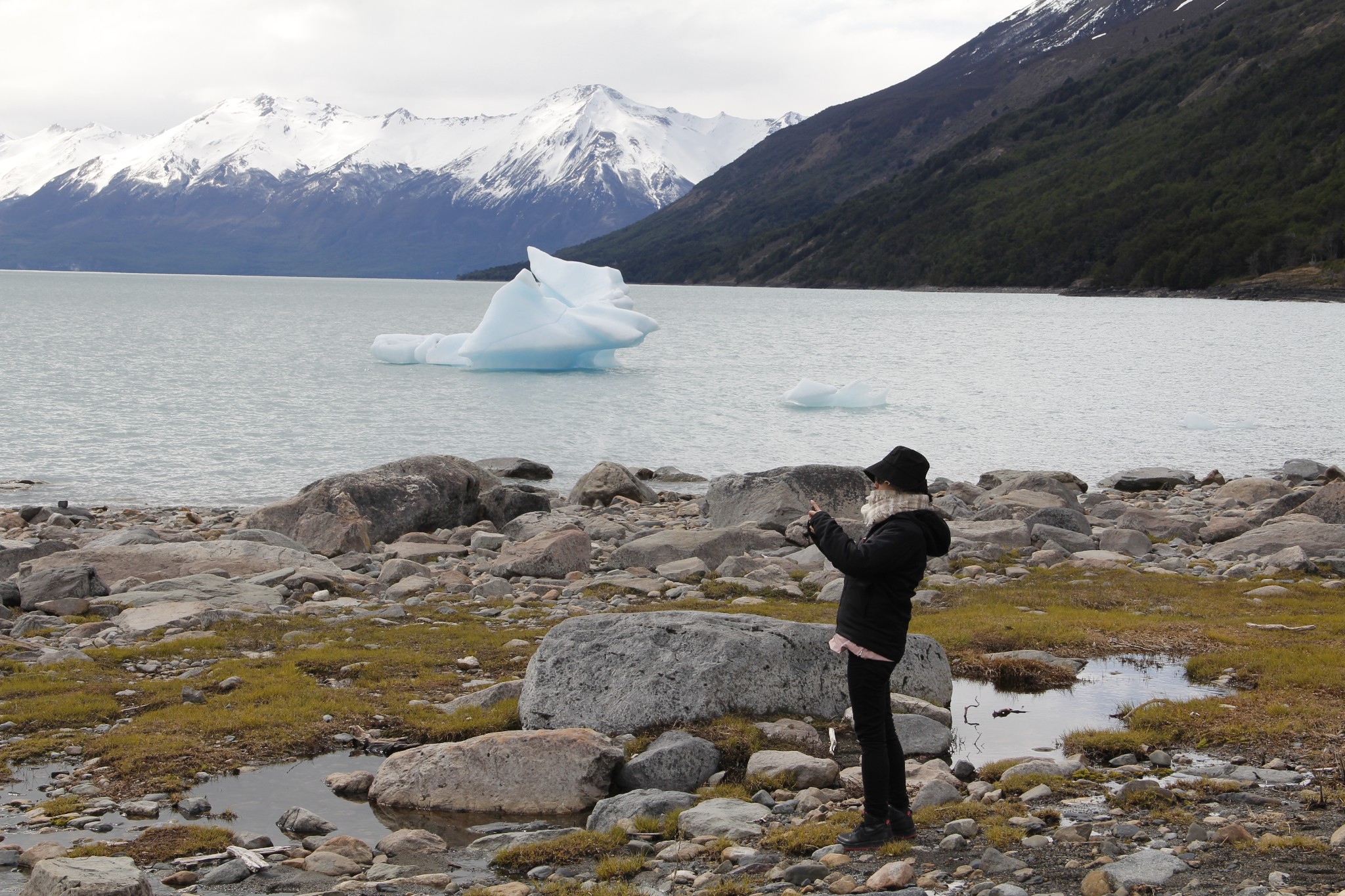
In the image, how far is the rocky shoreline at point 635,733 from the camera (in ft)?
21.3

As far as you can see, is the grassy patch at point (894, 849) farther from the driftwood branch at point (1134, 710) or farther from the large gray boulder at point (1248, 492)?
the large gray boulder at point (1248, 492)

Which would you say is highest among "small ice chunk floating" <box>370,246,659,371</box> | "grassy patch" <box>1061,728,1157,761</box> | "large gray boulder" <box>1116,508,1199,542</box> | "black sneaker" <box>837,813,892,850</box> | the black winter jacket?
"small ice chunk floating" <box>370,246,659,371</box>

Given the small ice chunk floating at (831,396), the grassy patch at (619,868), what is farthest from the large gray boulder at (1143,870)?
the small ice chunk floating at (831,396)

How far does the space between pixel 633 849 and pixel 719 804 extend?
80 cm

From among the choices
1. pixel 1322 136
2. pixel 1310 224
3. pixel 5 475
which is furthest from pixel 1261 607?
pixel 1322 136

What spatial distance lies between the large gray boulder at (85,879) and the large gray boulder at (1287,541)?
55.2ft

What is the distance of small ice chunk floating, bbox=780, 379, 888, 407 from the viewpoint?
161 ft

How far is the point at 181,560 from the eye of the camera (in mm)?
16703

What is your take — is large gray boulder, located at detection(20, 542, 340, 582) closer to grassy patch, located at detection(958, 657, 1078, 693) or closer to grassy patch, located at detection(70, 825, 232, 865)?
grassy patch, located at detection(70, 825, 232, 865)

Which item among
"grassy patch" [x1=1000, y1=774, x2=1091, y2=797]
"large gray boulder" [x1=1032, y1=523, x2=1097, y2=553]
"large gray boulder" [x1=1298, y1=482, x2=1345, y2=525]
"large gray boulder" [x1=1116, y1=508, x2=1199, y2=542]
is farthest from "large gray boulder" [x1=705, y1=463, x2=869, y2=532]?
"grassy patch" [x1=1000, y1=774, x2=1091, y2=797]

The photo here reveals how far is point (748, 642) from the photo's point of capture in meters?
9.66

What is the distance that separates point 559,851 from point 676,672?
258 cm

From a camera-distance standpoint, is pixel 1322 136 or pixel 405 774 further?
pixel 1322 136

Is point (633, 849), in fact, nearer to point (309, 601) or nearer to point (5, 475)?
point (309, 601)
